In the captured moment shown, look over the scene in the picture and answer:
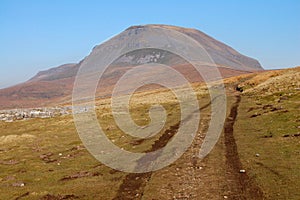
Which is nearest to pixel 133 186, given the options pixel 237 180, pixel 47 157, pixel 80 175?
pixel 80 175

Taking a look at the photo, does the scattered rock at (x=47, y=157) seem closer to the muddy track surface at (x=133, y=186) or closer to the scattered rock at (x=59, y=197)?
the muddy track surface at (x=133, y=186)

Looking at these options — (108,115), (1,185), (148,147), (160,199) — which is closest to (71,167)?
(1,185)

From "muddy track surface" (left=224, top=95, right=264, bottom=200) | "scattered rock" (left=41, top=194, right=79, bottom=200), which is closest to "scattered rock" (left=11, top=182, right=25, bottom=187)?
"scattered rock" (left=41, top=194, right=79, bottom=200)

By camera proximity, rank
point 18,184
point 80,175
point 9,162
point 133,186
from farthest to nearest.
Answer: point 9,162 < point 80,175 < point 18,184 < point 133,186

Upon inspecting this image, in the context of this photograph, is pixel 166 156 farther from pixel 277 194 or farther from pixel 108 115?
pixel 108 115

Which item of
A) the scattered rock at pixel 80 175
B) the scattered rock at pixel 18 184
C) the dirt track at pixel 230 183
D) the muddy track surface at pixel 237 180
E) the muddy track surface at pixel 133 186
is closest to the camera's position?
the muddy track surface at pixel 237 180

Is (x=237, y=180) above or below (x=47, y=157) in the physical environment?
above

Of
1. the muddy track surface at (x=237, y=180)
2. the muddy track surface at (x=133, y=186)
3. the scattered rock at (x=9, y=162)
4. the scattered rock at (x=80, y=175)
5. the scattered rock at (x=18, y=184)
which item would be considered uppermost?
the muddy track surface at (x=237, y=180)

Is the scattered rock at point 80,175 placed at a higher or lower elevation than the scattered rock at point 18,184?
higher

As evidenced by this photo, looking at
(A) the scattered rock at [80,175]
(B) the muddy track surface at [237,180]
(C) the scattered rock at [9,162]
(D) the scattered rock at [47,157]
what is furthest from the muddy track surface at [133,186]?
(C) the scattered rock at [9,162]

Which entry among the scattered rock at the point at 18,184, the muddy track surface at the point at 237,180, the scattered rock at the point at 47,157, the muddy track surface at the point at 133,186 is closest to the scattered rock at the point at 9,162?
the scattered rock at the point at 47,157

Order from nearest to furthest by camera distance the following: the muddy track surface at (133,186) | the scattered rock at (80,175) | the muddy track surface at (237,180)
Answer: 1. the muddy track surface at (237,180)
2. the muddy track surface at (133,186)
3. the scattered rock at (80,175)

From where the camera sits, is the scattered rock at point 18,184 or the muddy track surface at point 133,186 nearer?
the muddy track surface at point 133,186

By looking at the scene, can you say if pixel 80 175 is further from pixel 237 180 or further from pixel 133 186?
pixel 237 180
